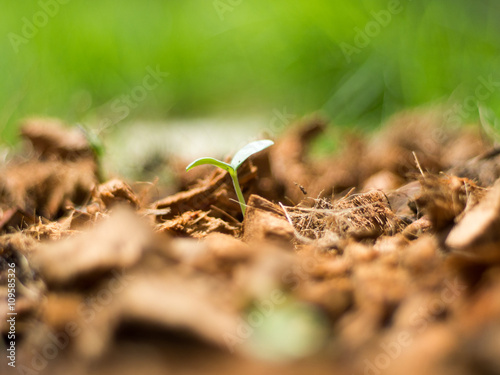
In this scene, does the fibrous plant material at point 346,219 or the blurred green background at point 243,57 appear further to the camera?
the blurred green background at point 243,57

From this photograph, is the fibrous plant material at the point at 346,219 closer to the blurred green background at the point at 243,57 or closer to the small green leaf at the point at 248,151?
the small green leaf at the point at 248,151

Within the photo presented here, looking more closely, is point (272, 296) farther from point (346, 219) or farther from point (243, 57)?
point (243, 57)

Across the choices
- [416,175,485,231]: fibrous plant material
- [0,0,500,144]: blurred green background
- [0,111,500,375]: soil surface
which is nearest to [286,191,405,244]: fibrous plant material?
[0,111,500,375]: soil surface

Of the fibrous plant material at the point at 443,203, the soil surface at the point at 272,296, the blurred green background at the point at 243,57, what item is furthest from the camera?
the blurred green background at the point at 243,57

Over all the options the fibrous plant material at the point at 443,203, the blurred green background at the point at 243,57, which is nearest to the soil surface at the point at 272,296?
the fibrous plant material at the point at 443,203

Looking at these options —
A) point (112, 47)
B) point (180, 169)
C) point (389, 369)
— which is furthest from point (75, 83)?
point (389, 369)

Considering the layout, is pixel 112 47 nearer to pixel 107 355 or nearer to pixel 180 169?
pixel 180 169

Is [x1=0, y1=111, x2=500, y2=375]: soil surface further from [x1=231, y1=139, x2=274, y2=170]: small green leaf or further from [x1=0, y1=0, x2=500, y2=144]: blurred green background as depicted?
[x1=0, y1=0, x2=500, y2=144]: blurred green background

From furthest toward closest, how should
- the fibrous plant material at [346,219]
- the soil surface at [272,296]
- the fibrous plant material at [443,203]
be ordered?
the fibrous plant material at [346,219] < the fibrous plant material at [443,203] < the soil surface at [272,296]

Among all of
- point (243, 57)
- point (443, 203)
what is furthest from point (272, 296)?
point (243, 57)
